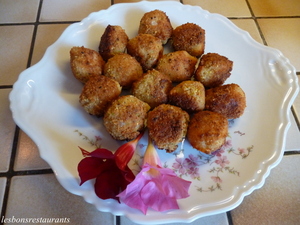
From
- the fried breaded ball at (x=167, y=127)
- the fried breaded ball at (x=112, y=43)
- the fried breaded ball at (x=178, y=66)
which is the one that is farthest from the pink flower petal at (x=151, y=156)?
the fried breaded ball at (x=112, y=43)

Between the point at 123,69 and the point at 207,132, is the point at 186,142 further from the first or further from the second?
the point at 123,69

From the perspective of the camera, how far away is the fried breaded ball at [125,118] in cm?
73

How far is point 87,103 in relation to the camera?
775mm

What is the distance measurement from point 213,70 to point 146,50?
0.74 feet

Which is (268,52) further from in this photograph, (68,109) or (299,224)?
(68,109)

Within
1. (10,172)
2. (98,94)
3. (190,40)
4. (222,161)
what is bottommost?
(10,172)

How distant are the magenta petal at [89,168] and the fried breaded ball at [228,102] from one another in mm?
360

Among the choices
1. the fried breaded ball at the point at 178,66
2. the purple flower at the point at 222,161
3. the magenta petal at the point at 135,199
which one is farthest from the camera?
the fried breaded ball at the point at 178,66

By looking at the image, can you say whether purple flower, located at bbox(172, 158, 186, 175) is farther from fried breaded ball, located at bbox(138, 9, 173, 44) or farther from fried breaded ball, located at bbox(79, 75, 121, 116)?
fried breaded ball, located at bbox(138, 9, 173, 44)

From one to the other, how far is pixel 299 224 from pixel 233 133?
0.97 ft

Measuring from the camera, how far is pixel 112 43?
35.0 inches

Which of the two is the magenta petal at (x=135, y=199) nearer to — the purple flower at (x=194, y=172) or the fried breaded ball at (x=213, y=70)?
the purple flower at (x=194, y=172)

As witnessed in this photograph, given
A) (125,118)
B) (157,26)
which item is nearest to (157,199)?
(125,118)

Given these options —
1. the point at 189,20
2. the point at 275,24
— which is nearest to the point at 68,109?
the point at 189,20
